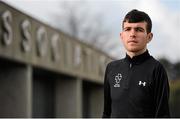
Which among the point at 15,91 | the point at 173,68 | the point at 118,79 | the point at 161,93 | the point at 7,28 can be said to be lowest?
the point at 161,93

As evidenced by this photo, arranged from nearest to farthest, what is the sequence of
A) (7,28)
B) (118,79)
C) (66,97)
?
(118,79)
(7,28)
(66,97)

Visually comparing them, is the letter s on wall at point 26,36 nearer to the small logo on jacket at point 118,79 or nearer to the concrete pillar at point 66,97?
the concrete pillar at point 66,97

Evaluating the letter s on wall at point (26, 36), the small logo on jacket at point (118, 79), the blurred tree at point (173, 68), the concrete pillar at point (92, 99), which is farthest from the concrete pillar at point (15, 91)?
the blurred tree at point (173, 68)

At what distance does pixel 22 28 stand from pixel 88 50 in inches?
480

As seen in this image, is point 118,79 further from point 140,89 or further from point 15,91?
point 15,91

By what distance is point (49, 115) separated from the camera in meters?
26.1

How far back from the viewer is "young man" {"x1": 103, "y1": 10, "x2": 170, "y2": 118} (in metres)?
3.06

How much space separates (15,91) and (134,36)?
640 inches

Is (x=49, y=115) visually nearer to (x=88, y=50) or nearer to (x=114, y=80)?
(x=88, y=50)

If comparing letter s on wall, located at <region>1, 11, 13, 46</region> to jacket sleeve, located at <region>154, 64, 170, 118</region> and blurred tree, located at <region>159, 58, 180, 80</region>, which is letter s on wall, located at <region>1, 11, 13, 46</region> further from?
blurred tree, located at <region>159, 58, 180, 80</region>

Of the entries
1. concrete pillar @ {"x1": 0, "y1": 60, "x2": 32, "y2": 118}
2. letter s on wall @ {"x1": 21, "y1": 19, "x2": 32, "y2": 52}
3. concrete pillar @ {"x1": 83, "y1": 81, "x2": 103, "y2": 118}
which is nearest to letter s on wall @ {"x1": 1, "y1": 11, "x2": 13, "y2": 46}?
letter s on wall @ {"x1": 21, "y1": 19, "x2": 32, "y2": 52}

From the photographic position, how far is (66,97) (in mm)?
26656

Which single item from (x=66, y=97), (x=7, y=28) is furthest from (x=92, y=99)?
(x=7, y=28)

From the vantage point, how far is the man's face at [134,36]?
3078 millimetres
